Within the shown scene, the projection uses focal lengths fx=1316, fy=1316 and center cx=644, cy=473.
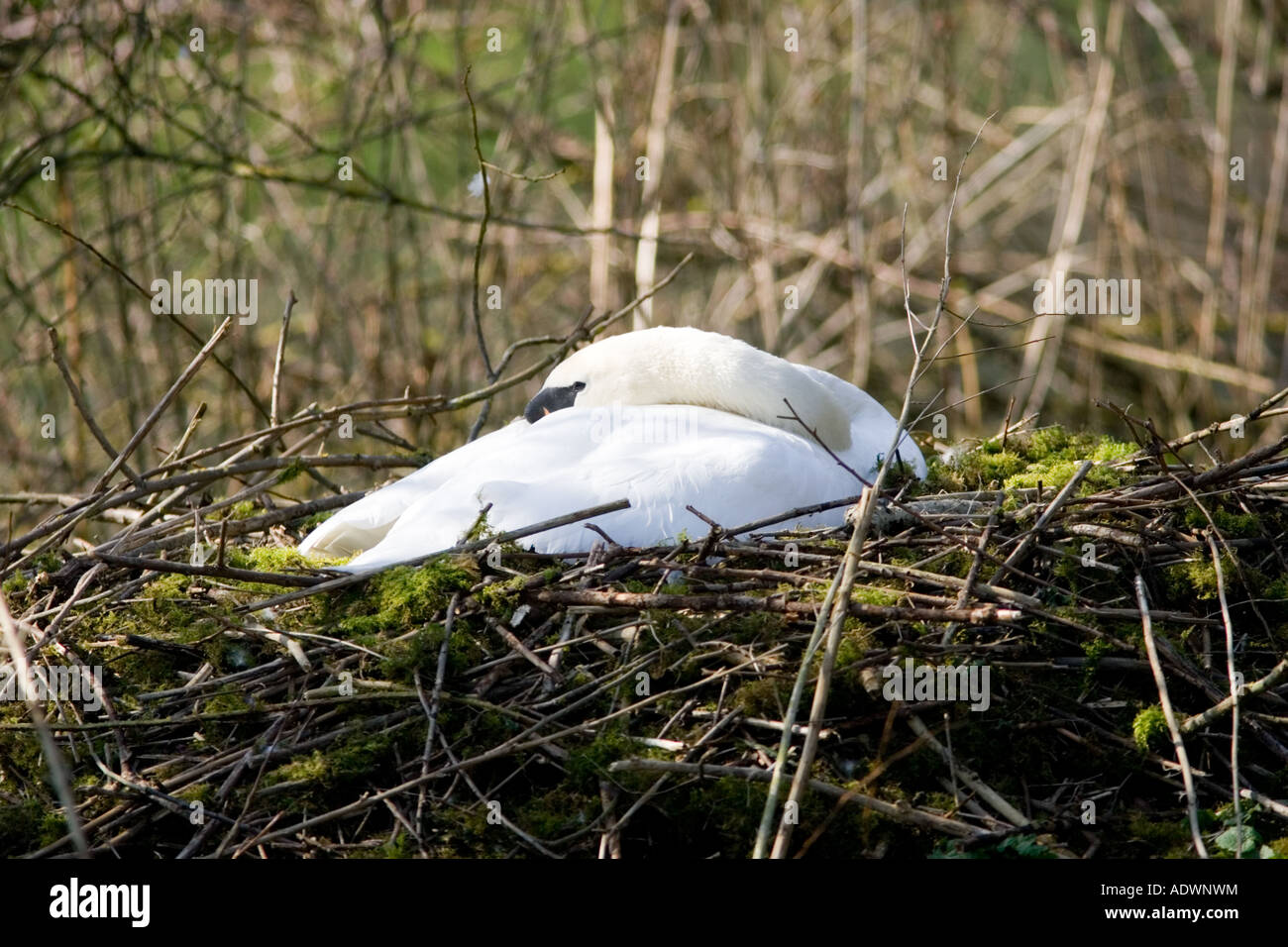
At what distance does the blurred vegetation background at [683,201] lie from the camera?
295 inches

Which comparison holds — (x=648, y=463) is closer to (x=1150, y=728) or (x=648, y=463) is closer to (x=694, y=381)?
(x=694, y=381)

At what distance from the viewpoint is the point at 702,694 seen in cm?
357

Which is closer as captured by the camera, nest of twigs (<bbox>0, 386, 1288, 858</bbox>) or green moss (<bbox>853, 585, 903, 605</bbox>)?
nest of twigs (<bbox>0, 386, 1288, 858</bbox>)

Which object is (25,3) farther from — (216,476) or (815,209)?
(815,209)

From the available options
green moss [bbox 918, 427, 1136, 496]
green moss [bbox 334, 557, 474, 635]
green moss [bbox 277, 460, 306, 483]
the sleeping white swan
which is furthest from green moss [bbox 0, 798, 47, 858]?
Result: green moss [bbox 918, 427, 1136, 496]

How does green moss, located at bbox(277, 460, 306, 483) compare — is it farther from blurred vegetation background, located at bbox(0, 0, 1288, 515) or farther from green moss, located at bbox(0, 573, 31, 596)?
blurred vegetation background, located at bbox(0, 0, 1288, 515)

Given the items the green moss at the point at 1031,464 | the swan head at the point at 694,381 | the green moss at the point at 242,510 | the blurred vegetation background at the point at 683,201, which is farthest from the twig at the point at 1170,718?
the blurred vegetation background at the point at 683,201

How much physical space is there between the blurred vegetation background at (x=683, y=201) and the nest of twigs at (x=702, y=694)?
317cm

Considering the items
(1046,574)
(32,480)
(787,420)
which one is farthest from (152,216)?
(1046,574)

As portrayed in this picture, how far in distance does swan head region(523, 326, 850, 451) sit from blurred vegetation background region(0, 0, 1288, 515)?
1829 millimetres

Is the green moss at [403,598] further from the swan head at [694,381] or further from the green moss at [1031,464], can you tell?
the green moss at [1031,464]

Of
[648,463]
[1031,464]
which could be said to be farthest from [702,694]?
[1031,464]

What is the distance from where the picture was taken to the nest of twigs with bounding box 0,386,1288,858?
3252 mm

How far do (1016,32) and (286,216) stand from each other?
5433mm
